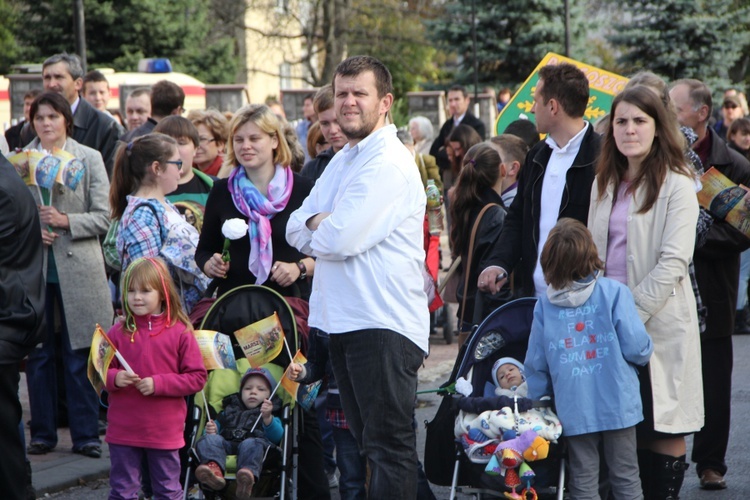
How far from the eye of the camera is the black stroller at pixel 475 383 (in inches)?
203

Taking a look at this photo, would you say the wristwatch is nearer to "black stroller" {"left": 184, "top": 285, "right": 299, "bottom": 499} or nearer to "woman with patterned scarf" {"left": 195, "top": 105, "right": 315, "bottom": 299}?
"woman with patterned scarf" {"left": 195, "top": 105, "right": 315, "bottom": 299}

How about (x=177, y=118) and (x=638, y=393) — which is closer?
(x=638, y=393)

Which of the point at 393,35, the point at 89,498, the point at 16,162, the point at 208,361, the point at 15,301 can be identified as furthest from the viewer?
the point at 393,35

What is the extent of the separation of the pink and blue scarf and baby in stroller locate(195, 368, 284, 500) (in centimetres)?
58

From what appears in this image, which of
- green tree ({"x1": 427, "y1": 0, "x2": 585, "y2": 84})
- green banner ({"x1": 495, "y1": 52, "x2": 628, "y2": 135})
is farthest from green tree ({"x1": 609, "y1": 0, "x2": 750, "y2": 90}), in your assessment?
green banner ({"x1": 495, "y1": 52, "x2": 628, "y2": 135})

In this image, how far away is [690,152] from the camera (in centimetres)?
592

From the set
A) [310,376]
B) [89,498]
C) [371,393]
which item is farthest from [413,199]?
[89,498]

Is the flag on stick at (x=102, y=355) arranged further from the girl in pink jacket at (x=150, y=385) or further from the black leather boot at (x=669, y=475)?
the black leather boot at (x=669, y=475)

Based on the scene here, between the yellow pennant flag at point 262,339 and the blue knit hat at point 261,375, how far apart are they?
43 mm

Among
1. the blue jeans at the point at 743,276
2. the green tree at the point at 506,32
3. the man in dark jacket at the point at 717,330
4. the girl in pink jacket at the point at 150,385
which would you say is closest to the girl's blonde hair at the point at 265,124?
the girl in pink jacket at the point at 150,385

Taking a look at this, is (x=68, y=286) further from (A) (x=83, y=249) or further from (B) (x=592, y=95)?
(B) (x=592, y=95)

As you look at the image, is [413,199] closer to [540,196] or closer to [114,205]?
[540,196]

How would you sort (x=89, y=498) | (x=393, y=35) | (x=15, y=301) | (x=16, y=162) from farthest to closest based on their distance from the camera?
(x=393, y=35), (x=16, y=162), (x=89, y=498), (x=15, y=301)

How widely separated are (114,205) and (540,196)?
8.28ft
